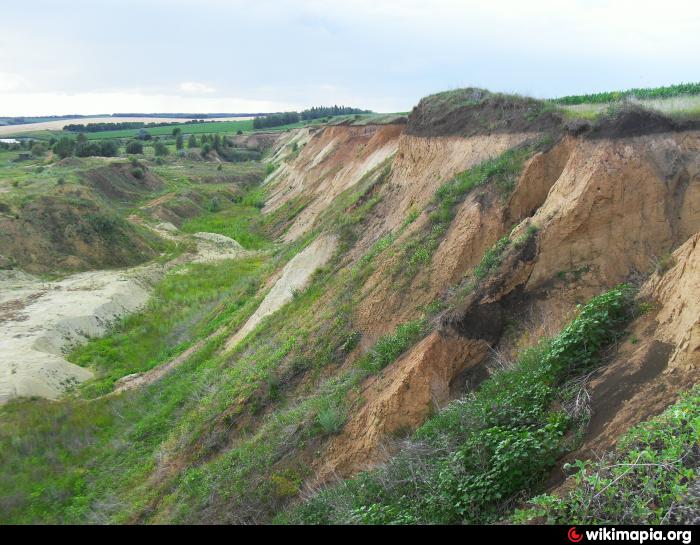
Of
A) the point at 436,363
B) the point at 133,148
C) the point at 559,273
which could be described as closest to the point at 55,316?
the point at 436,363

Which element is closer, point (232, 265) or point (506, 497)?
point (506, 497)

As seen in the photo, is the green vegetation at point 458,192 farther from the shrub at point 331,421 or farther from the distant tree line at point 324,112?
the distant tree line at point 324,112

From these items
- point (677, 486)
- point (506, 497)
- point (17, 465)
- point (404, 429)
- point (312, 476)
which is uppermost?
point (677, 486)

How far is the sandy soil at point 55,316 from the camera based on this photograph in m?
16.5

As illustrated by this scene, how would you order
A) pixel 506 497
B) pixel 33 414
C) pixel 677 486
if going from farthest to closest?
pixel 33 414, pixel 506 497, pixel 677 486

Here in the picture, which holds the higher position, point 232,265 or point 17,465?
point 232,265

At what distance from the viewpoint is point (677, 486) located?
3.79 metres

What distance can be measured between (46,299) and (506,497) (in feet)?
77.6
